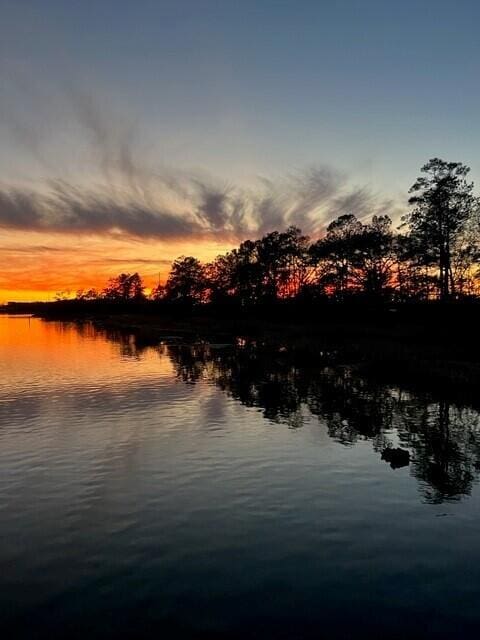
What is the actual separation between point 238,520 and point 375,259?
97467mm

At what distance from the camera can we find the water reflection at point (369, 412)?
23531mm

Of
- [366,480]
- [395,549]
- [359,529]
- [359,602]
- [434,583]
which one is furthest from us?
[366,480]

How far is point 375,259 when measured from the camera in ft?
355

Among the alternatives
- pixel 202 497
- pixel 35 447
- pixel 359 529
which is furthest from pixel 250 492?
pixel 35 447

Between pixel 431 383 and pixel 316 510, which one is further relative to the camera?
pixel 431 383

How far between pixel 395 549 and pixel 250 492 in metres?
6.56

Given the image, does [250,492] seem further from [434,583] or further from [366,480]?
[434,583]

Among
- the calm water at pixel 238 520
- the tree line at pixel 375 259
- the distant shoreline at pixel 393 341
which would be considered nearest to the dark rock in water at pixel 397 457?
the calm water at pixel 238 520

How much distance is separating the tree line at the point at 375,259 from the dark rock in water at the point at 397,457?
183 ft

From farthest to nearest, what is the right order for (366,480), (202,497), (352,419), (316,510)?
1. (352,419)
2. (366,480)
3. (202,497)
4. (316,510)

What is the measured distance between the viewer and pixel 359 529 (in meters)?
16.9

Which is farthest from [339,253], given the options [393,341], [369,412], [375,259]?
[369,412]

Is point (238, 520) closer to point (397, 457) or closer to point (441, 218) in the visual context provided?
point (397, 457)

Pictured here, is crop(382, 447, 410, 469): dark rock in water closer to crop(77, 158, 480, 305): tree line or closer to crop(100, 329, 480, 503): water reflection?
crop(100, 329, 480, 503): water reflection
